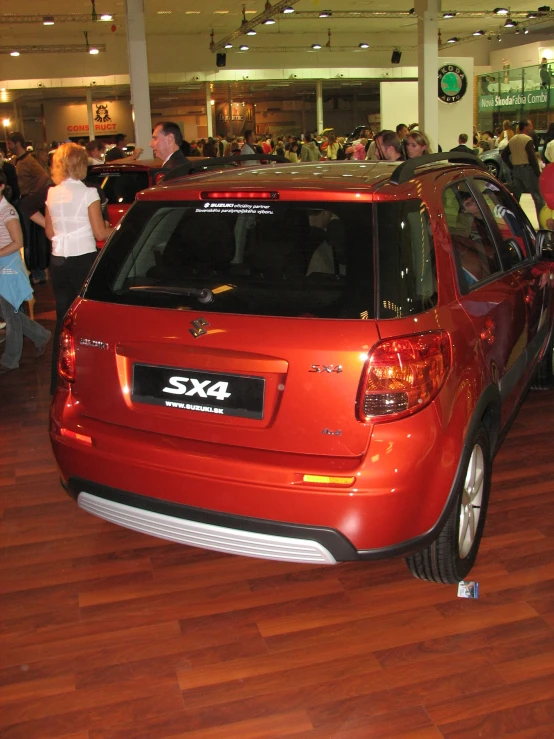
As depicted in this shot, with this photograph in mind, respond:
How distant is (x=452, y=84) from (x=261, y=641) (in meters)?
16.8

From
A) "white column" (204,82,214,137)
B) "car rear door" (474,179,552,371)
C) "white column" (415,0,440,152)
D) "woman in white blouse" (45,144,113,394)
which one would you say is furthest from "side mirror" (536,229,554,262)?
"white column" (204,82,214,137)

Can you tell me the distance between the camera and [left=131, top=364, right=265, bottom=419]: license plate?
2312mm

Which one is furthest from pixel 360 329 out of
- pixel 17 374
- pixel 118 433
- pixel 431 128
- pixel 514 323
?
pixel 431 128

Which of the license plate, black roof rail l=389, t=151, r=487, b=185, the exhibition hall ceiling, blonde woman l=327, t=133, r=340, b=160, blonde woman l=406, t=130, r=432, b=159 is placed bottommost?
the license plate

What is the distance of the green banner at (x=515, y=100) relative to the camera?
74.7 feet

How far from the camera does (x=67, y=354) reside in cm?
268

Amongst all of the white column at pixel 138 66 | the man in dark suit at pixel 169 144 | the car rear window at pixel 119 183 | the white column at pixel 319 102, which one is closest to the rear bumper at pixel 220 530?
the man in dark suit at pixel 169 144

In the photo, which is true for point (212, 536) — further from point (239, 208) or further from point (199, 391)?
point (239, 208)

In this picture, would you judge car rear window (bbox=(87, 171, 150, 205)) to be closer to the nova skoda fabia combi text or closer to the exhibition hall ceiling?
the nova skoda fabia combi text

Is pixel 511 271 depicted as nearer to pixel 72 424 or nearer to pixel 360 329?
pixel 360 329

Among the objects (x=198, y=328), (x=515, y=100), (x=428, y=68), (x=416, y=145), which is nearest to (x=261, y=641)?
(x=198, y=328)

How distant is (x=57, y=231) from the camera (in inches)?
193

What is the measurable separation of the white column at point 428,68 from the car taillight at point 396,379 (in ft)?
45.1

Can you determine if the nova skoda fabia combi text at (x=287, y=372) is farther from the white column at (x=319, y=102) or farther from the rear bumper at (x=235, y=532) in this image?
the white column at (x=319, y=102)
